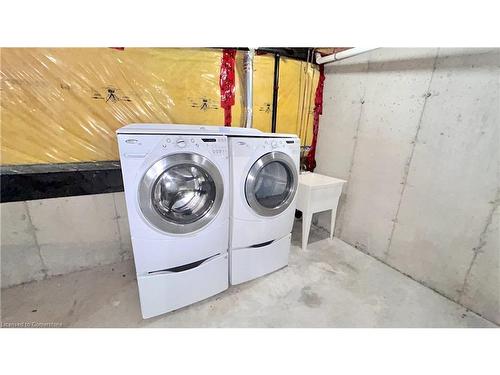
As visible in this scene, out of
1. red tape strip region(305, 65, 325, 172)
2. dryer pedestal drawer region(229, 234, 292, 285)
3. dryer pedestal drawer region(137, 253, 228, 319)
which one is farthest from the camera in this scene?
red tape strip region(305, 65, 325, 172)

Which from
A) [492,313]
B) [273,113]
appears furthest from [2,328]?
[492,313]

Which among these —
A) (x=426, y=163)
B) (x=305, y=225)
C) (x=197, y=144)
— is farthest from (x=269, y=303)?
(x=426, y=163)

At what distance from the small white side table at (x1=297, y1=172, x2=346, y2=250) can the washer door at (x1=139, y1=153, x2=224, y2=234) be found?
102 cm

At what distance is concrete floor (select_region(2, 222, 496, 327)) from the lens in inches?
55.6

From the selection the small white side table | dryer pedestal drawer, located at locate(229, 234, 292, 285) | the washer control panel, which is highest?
the washer control panel

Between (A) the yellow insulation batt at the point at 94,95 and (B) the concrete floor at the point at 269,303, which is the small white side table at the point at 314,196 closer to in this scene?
(B) the concrete floor at the point at 269,303

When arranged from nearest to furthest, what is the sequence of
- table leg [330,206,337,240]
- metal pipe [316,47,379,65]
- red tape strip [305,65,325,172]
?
metal pipe [316,47,379,65] → table leg [330,206,337,240] → red tape strip [305,65,325,172]

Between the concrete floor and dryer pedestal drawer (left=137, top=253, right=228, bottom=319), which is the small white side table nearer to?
the concrete floor

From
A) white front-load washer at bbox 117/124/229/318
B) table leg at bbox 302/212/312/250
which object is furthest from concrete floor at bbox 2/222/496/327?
table leg at bbox 302/212/312/250

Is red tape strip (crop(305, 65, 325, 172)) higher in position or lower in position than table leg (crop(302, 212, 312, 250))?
higher

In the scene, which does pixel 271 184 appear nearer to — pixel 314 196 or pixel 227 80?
pixel 314 196

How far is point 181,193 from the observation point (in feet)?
4.76

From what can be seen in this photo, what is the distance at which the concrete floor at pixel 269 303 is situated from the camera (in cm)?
141

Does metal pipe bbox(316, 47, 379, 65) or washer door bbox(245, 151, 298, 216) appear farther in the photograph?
metal pipe bbox(316, 47, 379, 65)
